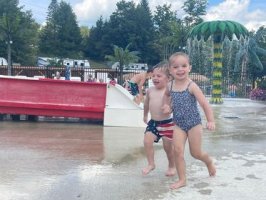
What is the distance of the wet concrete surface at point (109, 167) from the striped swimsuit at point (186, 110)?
636 millimetres

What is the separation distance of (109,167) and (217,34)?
13980mm

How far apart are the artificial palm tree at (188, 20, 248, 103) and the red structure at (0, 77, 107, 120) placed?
969 centimetres

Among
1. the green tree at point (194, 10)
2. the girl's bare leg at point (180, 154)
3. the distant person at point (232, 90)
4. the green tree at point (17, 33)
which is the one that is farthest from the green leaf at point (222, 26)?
the green tree at point (194, 10)

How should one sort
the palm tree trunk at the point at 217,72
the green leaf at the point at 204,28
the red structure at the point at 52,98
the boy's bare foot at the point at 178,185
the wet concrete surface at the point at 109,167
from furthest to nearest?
the palm tree trunk at the point at 217,72
the green leaf at the point at 204,28
the red structure at the point at 52,98
the boy's bare foot at the point at 178,185
the wet concrete surface at the point at 109,167

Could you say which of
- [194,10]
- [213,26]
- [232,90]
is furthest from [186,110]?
[194,10]

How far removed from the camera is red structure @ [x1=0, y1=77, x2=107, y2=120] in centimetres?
938

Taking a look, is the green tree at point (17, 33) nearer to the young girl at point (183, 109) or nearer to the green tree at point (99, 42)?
the green tree at point (99, 42)

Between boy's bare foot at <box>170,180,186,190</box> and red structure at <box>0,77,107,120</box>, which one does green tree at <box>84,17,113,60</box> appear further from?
boy's bare foot at <box>170,180,186,190</box>

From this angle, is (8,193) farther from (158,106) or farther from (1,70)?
(1,70)

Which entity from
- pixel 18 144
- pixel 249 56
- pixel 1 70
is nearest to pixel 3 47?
pixel 1 70

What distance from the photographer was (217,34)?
1827cm

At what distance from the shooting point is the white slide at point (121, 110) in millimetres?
8992

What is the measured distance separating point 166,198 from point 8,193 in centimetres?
148

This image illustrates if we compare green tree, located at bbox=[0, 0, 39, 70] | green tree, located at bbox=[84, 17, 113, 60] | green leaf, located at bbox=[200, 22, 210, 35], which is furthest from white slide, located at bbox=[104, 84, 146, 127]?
green tree, located at bbox=[84, 17, 113, 60]
